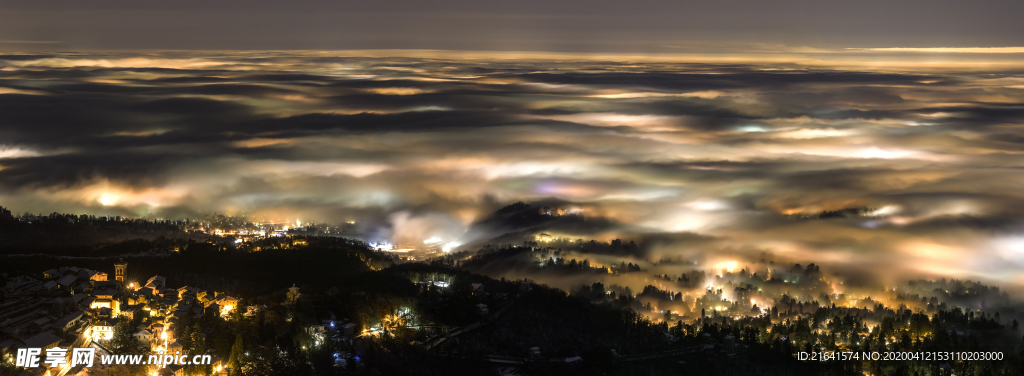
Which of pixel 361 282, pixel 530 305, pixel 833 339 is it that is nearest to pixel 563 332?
pixel 530 305

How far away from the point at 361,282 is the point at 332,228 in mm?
23336

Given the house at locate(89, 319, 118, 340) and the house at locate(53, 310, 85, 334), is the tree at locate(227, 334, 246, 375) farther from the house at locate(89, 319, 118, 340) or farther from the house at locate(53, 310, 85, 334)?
the house at locate(53, 310, 85, 334)

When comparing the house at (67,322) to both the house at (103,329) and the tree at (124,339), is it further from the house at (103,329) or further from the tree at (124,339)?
the tree at (124,339)

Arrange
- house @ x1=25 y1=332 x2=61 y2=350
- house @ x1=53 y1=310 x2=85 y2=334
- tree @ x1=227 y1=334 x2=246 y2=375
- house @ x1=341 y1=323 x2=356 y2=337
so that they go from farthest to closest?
1. house @ x1=341 y1=323 x2=356 y2=337
2. house @ x1=53 y1=310 x2=85 y2=334
3. tree @ x1=227 y1=334 x2=246 y2=375
4. house @ x1=25 y1=332 x2=61 y2=350

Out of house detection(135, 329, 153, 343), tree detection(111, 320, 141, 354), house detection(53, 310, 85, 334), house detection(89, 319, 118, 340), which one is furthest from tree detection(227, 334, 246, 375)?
house detection(53, 310, 85, 334)

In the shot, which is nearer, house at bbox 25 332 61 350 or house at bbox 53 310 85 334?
house at bbox 25 332 61 350

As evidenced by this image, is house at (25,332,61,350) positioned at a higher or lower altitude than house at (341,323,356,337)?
lower

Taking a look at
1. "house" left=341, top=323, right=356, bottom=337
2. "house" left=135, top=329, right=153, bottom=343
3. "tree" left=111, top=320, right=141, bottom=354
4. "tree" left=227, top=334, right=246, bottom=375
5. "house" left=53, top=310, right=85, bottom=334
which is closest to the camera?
"tree" left=227, top=334, right=246, bottom=375

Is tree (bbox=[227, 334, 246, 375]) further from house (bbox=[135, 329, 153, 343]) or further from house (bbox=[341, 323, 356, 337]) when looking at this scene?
house (bbox=[341, 323, 356, 337])

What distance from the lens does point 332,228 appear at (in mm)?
67875

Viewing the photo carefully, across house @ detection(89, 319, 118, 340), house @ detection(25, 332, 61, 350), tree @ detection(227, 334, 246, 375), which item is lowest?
tree @ detection(227, 334, 246, 375)

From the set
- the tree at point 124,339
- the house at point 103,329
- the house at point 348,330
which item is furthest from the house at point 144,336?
the house at point 348,330

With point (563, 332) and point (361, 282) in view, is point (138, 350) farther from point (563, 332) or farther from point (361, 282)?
point (563, 332)

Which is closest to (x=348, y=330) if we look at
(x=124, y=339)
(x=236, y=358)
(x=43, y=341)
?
(x=236, y=358)
